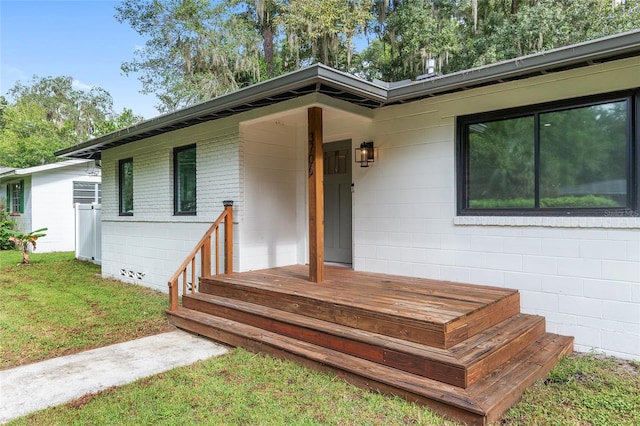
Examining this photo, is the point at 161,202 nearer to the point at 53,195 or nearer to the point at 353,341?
the point at 353,341

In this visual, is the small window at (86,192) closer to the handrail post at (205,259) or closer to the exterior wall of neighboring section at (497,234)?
the handrail post at (205,259)

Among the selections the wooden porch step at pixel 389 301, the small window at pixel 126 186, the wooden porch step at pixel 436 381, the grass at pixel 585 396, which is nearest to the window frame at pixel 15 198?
the small window at pixel 126 186

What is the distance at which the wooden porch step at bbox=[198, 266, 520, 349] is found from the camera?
117 inches

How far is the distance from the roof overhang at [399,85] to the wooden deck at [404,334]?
208cm

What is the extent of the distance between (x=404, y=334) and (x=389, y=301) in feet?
1.65

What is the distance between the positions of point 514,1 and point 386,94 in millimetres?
10886

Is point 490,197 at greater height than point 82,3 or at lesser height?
lesser

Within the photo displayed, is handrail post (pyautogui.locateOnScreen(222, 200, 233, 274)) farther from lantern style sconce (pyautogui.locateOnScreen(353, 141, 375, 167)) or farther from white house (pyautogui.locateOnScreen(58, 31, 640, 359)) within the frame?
lantern style sconce (pyautogui.locateOnScreen(353, 141, 375, 167))

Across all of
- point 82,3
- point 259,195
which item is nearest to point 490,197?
point 259,195

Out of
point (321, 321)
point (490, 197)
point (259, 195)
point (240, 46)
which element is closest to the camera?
point (321, 321)

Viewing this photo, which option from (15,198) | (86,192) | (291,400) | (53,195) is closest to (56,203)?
(53,195)

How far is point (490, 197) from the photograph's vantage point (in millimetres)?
4141

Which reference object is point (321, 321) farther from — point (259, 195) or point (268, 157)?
point (268, 157)

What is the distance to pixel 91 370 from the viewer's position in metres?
3.46
